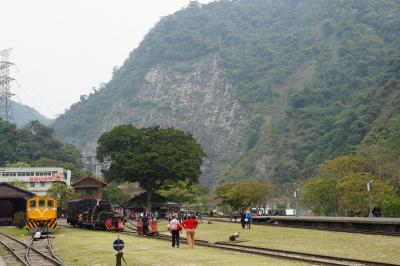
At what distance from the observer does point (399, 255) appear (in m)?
18.8

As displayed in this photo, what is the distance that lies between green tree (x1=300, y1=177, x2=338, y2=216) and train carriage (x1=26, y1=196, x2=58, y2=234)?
38346 mm

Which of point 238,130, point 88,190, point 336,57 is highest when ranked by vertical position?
point 336,57

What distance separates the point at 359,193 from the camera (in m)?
55.0

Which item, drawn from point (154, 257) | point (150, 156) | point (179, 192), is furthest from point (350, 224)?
point (179, 192)

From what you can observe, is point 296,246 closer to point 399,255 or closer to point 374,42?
point 399,255

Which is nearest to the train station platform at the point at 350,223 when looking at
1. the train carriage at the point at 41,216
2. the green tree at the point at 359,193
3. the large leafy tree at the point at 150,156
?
the green tree at the point at 359,193

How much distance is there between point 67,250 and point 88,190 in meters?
54.6

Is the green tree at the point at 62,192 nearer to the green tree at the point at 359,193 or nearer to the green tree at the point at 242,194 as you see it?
the green tree at the point at 242,194

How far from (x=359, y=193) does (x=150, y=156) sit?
96.8 ft

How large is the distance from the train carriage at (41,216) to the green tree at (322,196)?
126 ft

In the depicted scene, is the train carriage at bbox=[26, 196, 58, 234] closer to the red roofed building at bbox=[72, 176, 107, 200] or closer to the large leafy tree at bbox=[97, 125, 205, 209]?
the large leafy tree at bbox=[97, 125, 205, 209]

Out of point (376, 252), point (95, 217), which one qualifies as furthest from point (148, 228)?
point (376, 252)

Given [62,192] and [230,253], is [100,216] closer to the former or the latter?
[230,253]

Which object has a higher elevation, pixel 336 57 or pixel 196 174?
pixel 336 57
